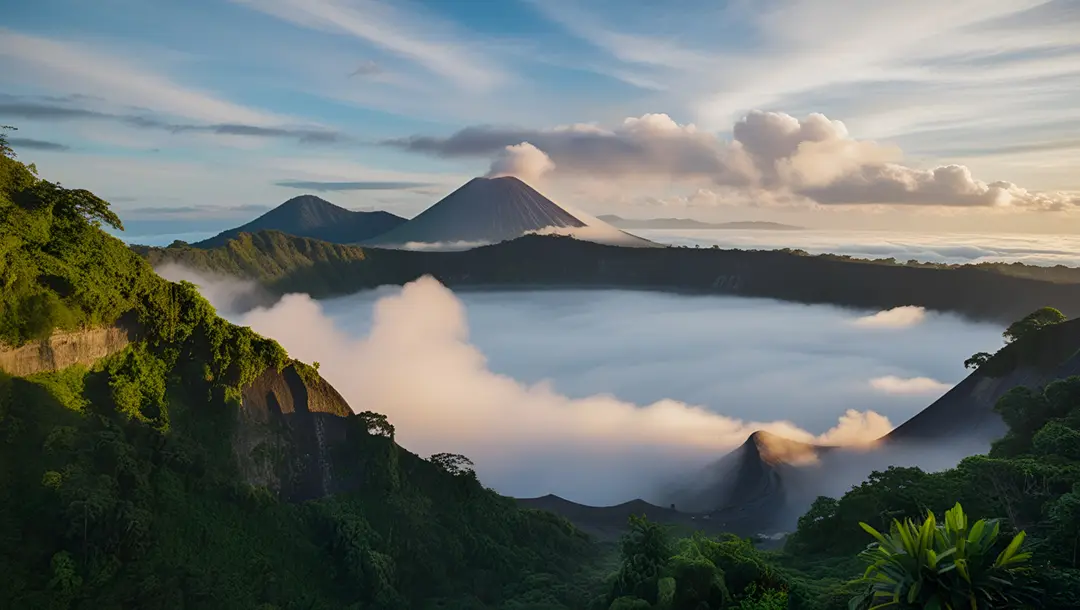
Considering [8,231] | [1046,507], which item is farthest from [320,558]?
[1046,507]

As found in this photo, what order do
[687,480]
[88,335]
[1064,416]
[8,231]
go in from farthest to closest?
[687,480] < [1064,416] < [88,335] < [8,231]

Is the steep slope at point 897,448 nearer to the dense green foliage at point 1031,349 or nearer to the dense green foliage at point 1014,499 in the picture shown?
the dense green foliage at point 1031,349

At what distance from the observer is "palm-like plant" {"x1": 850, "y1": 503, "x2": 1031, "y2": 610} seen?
53.0 ft

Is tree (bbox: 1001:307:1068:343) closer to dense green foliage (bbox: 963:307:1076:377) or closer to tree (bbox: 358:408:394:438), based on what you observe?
dense green foliage (bbox: 963:307:1076:377)

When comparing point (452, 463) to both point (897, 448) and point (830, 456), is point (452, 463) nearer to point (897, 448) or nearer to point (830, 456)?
point (830, 456)

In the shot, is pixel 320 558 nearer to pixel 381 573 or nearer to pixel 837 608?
pixel 381 573

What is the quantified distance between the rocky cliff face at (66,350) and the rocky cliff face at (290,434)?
6.88 metres

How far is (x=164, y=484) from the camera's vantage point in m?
30.0

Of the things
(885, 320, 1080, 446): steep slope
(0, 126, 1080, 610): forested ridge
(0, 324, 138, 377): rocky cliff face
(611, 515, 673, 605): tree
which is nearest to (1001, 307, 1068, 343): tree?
(885, 320, 1080, 446): steep slope

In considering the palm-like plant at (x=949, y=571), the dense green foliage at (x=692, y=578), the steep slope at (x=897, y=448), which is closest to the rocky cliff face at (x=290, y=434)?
the dense green foliage at (x=692, y=578)

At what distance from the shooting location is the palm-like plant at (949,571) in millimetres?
16141

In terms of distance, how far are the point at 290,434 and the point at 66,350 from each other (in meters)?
12.1

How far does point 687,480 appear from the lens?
8931 centimetres

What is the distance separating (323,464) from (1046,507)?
34.5 meters
